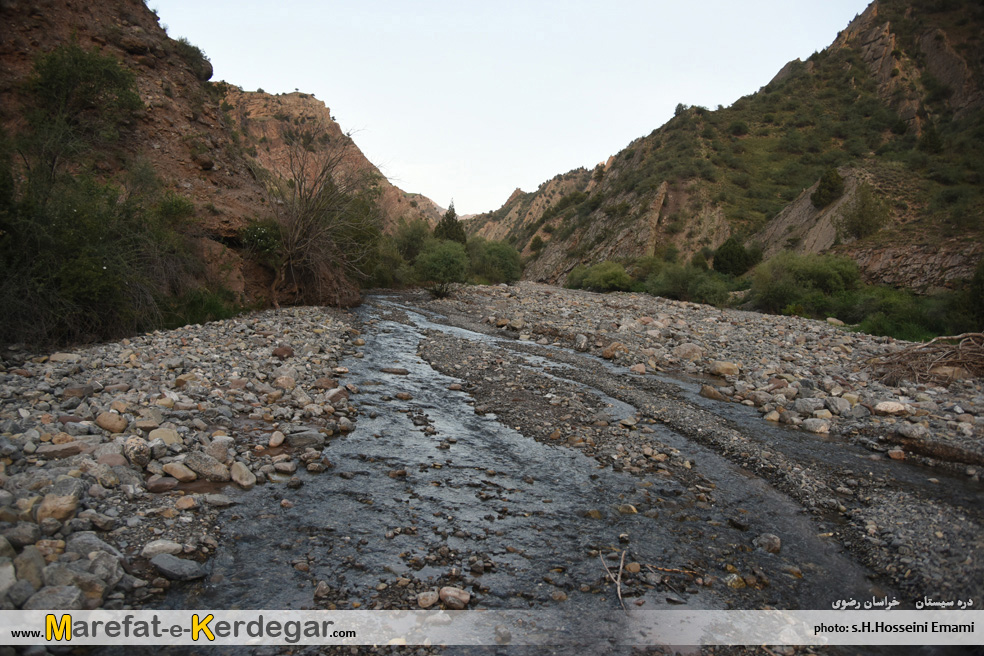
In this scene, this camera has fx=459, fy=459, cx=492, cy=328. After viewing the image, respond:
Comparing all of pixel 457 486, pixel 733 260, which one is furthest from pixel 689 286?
pixel 457 486

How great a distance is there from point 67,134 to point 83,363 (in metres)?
8.34

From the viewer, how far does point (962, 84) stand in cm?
4606

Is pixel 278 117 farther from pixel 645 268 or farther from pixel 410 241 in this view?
pixel 645 268

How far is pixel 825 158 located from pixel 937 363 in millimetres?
49547

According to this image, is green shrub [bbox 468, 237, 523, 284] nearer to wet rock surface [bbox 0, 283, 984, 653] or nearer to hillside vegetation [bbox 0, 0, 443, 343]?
hillside vegetation [bbox 0, 0, 443, 343]

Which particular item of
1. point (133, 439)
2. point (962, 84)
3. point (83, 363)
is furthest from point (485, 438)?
point (962, 84)

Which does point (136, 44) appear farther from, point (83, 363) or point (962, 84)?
point (962, 84)

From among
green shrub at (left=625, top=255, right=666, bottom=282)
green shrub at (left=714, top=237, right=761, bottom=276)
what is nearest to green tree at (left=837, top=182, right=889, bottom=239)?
green shrub at (left=714, top=237, right=761, bottom=276)

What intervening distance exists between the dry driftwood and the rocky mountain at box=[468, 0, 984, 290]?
53.6 feet

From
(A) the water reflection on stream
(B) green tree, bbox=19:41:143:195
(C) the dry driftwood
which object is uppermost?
(B) green tree, bbox=19:41:143:195

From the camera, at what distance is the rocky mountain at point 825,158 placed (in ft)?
100

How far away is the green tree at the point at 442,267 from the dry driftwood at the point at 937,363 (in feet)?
74.2

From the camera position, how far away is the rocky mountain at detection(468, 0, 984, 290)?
30516 mm

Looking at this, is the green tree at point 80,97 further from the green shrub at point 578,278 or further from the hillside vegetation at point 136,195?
the green shrub at point 578,278
